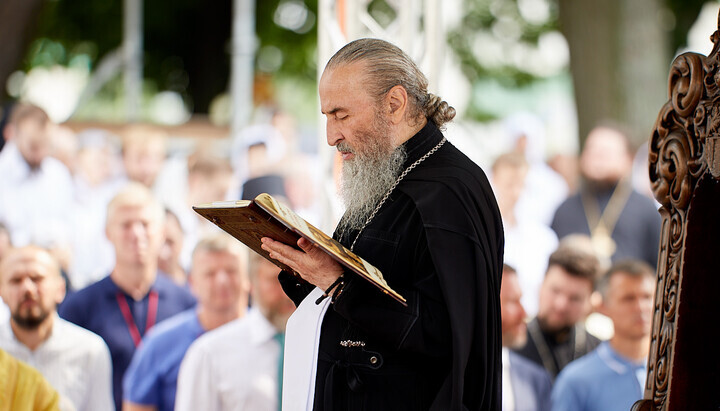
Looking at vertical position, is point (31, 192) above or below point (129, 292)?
above

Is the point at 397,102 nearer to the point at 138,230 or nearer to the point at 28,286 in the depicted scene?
the point at 28,286

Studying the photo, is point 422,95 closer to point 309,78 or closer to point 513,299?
point 513,299

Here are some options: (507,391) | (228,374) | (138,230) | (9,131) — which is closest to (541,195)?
(507,391)

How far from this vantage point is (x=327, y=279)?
2.67 m

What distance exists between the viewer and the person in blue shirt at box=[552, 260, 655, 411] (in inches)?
207

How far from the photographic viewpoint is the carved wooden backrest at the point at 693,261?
278 cm

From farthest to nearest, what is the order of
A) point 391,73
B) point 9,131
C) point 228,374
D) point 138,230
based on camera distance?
point 9,131, point 138,230, point 228,374, point 391,73

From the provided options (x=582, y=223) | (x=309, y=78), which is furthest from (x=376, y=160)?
(x=309, y=78)

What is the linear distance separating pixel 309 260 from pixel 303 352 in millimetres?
384

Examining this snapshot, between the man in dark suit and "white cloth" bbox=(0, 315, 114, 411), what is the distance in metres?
2.16

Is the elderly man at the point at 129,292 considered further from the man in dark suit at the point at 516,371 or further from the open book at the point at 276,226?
the open book at the point at 276,226

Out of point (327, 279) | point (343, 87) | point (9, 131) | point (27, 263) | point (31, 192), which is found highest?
point (9, 131)

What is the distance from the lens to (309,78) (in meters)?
21.6

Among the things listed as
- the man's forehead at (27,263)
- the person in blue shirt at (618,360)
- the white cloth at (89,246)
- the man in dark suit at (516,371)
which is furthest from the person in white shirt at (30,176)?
the person in blue shirt at (618,360)
